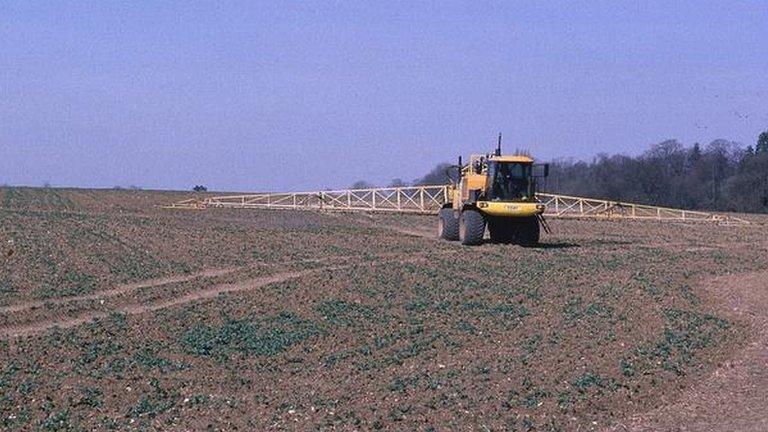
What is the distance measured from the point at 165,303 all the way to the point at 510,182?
1339cm

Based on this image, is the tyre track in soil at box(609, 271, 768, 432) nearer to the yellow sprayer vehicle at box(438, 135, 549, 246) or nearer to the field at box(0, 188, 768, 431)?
the field at box(0, 188, 768, 431)

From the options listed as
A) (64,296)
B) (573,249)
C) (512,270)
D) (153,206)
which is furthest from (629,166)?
(64,296)

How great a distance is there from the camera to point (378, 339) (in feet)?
51.3

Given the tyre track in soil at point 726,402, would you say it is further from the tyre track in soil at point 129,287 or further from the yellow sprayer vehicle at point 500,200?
the yellow sprayer vehicle at point 500,200

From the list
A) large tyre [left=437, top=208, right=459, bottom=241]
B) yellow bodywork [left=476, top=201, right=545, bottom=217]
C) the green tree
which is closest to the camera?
yellow bodywork [left=476, top=201, right=545, bottom=217]

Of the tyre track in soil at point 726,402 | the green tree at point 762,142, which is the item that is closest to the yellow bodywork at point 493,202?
the tyre track in soil at point 726,402

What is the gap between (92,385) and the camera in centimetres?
1300

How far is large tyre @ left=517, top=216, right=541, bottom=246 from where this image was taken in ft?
108

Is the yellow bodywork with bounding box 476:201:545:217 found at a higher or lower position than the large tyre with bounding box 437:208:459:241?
higher

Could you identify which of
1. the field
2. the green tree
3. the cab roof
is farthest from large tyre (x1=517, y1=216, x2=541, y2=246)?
the green tree

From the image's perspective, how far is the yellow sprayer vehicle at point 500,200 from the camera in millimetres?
31281

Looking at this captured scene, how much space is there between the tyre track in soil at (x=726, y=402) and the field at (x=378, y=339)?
0.04 metres

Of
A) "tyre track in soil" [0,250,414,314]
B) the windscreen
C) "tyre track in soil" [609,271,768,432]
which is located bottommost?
"tyre track in soil" [609,271,768,432]

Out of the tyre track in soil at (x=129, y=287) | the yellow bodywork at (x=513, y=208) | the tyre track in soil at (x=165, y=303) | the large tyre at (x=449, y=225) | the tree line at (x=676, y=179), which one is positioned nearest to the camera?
the tyre track in soil at (x=165, y=303)
